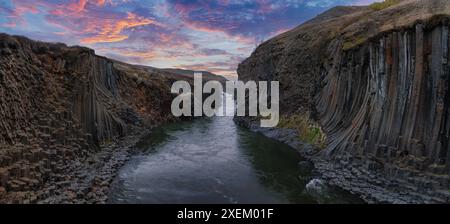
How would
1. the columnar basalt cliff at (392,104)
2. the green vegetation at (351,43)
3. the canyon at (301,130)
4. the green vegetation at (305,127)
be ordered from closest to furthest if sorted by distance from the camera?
the columnar basalt cliff at (392,104) → the canyon at (301,130) → the green vegetation at (351,43) → the green vegetation at (305,127)

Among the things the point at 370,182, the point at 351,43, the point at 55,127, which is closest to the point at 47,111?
the point at 55,127

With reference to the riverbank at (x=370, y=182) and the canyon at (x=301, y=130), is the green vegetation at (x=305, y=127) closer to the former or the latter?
the canyon at (x=301, y=130)

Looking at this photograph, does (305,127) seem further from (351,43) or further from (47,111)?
(47,111)

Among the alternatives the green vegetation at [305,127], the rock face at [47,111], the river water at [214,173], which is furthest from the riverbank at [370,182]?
the rock face at [47,111]

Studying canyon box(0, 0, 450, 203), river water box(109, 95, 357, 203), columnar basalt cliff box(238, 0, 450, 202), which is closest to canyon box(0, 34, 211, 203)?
canyon box(0, 0, 450, 203)

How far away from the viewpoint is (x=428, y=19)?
26.8 metres

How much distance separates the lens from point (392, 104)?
29.1 meters

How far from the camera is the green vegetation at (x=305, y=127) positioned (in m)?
40.4

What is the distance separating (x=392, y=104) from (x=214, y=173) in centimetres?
1593

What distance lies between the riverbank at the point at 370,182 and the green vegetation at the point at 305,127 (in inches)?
67.4

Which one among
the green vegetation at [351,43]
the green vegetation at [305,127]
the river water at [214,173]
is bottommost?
the river water at [214,173]

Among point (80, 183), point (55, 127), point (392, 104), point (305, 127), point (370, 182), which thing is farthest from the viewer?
point (305, 127)
